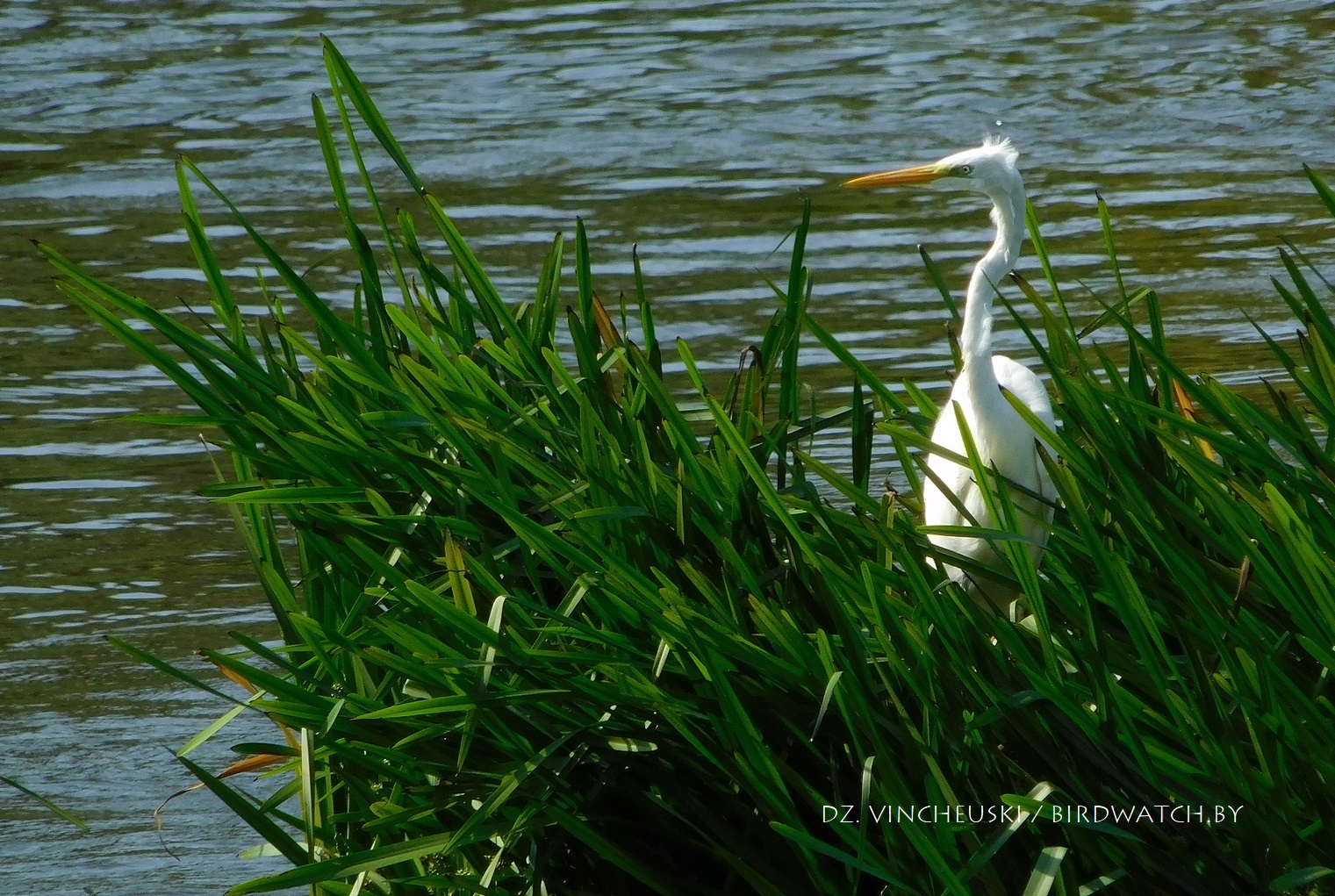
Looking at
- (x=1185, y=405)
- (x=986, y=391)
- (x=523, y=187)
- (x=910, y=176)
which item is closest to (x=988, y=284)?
(x=986, y=391)

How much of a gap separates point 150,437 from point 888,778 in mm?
4602

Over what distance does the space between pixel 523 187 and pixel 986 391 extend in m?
5.91

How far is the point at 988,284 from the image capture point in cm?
342

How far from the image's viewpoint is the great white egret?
11.3 ft

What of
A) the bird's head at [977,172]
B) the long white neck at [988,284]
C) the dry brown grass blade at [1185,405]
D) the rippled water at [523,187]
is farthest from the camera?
the rippled water at [523,187]

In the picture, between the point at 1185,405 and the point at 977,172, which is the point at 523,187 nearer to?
the point at 977,172

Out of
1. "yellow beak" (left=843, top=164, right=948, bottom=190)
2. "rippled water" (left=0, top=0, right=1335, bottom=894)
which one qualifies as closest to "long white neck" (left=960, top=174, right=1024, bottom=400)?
"yellow beak" (left=843, top=164, right=948, bottom=190)

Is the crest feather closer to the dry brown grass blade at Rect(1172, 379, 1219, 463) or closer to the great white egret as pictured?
the great white egret

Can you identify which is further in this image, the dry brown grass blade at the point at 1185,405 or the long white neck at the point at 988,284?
the long white neck at the point at 988,284

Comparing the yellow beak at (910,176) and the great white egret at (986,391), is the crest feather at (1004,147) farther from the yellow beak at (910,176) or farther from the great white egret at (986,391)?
the yellow beak at (910,176)

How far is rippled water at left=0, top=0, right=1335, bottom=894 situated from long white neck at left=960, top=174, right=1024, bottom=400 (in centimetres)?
167

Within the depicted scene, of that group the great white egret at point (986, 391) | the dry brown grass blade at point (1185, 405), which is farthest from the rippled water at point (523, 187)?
the dry brown grass blade at point (1185, 405)

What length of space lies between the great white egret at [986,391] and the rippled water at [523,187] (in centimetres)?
156

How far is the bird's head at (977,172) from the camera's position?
352 centimetres
